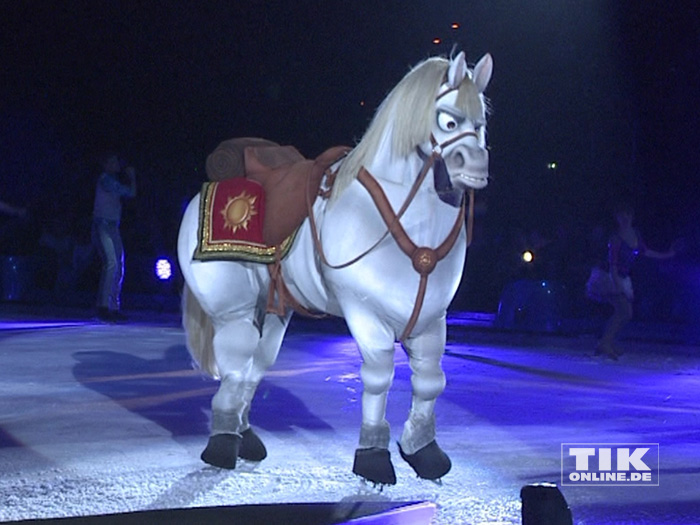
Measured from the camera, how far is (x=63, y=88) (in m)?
24.4

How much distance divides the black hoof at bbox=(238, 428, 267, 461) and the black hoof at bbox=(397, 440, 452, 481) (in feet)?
3.05

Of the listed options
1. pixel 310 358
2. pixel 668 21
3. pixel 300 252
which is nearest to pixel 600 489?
pixel 300 252

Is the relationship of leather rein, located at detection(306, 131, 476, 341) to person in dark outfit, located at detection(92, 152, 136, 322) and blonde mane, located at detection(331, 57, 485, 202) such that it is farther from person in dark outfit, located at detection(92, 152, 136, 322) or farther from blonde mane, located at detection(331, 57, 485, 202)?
person in dark outfit, located at detection(92, 152, 136, 322)

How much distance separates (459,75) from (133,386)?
4716mm

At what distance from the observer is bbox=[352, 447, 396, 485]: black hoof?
16.9 ft

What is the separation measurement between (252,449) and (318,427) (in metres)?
1.09

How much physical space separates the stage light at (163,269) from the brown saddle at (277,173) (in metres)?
13.1

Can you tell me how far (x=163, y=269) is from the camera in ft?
63.6

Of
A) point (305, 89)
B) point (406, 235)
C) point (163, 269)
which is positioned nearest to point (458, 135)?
point (406, 235)

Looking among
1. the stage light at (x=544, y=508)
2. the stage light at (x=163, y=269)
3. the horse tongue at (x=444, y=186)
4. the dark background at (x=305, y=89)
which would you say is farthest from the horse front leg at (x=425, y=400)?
the dark background at (x=305, y=89)

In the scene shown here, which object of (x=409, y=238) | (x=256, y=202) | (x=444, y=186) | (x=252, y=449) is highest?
(x=444, y=186)

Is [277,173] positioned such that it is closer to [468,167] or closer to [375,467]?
[468,167]

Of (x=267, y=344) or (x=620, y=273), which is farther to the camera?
(x=620, y=273)

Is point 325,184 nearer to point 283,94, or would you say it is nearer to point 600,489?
point 600,489
